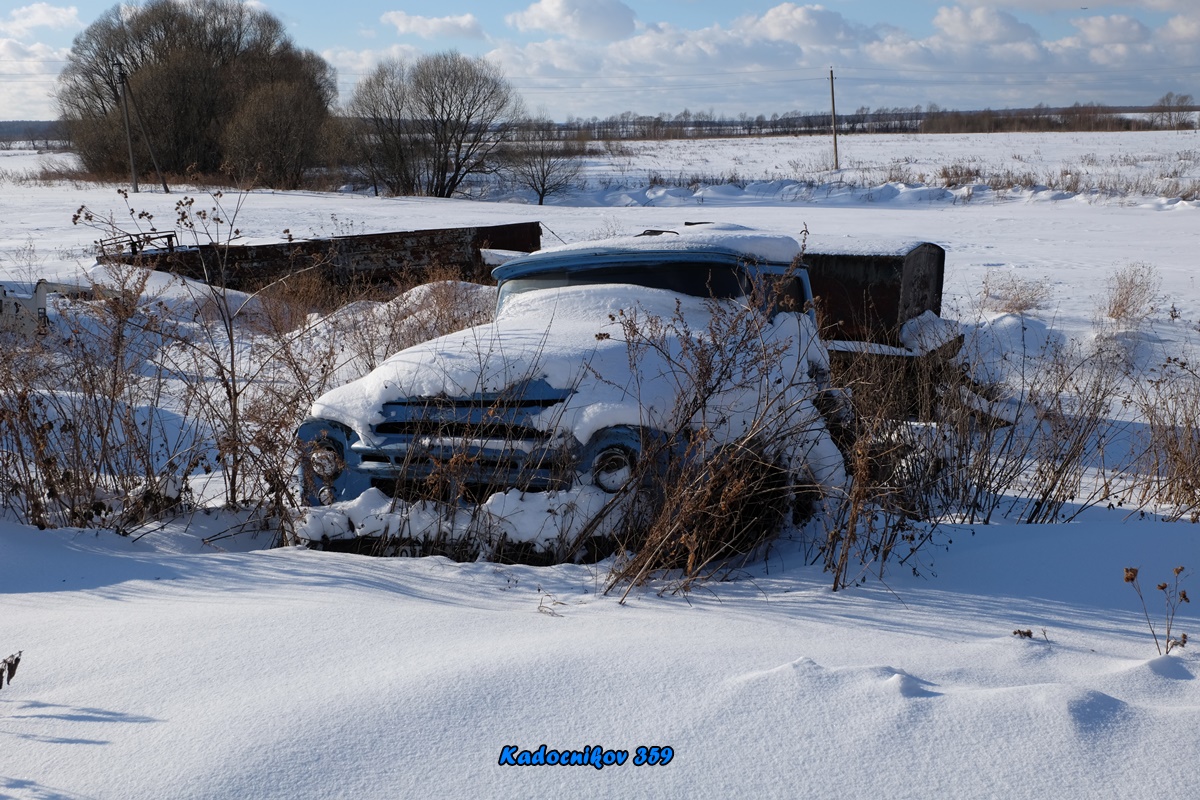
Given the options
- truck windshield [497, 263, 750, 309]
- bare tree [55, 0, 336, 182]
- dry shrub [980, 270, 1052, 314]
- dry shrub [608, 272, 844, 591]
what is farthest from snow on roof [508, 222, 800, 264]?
bare tree [55, 0, 336, 182]

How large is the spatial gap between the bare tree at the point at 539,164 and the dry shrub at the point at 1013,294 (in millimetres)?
26224

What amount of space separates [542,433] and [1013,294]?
10.4 metres

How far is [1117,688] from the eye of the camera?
102 inches

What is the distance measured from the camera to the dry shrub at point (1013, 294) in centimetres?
1216

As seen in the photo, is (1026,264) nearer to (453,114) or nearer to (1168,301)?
(1168,301)

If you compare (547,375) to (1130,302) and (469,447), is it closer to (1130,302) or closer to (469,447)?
(469,447)

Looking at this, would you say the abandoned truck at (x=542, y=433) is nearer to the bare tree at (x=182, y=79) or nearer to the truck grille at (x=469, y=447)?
the truck grille at (x=469, y=447)

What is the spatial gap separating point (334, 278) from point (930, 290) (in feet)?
24.9

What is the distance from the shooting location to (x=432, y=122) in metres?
40.0

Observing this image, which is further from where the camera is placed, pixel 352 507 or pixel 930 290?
pixel 930 290

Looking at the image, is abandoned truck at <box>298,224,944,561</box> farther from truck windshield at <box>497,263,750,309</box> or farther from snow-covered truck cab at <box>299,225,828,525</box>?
truck windshield at <box>497,263,750,309</box>

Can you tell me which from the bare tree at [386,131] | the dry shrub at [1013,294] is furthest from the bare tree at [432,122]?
the dry shrub at [1013,294]

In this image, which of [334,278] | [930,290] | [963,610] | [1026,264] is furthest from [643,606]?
[1026,264]

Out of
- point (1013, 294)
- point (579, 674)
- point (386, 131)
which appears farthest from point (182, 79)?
point (579, 674)
